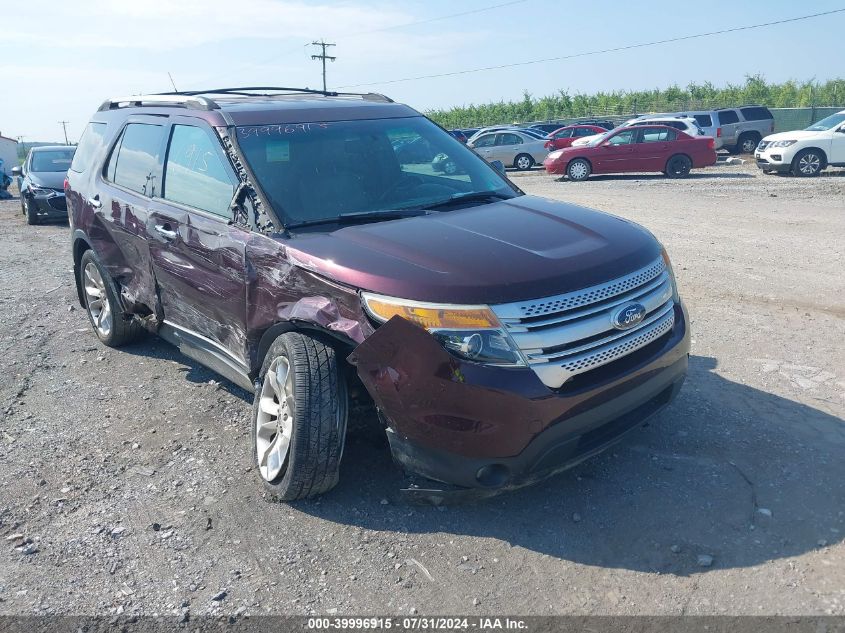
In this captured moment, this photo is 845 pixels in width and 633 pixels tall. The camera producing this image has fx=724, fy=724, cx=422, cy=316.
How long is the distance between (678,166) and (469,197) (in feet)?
60.2

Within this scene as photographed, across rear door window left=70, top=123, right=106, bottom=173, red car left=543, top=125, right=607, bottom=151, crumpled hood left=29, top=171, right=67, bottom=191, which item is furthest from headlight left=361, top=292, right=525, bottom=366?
red car left=543, top=125, right=607, bottom=151

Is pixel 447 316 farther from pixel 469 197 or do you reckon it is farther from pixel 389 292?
pixel 469 197

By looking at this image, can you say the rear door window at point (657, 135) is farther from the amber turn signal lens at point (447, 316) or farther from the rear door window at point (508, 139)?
the amber turn signal lens at point (447, 316)

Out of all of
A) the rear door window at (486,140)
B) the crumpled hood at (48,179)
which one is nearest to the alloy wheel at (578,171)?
the rear door window at (486,140)

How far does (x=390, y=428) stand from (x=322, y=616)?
0.81 meters

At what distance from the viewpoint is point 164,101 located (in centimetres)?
503

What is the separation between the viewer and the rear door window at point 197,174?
4.12 meters

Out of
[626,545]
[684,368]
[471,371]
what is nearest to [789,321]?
[684,368]

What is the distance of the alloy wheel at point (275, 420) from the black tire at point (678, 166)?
19.5 meters

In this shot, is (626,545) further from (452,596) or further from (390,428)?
(390,428)

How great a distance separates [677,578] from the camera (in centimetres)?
298

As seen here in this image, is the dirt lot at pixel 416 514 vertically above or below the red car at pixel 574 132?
below

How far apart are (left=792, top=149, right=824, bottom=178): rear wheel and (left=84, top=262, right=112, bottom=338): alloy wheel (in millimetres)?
18878

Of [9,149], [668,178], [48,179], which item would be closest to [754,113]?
[668,178]
